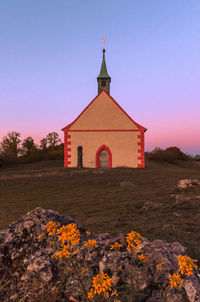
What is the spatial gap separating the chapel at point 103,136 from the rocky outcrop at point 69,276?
17.6 meters

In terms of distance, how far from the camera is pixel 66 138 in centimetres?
2031

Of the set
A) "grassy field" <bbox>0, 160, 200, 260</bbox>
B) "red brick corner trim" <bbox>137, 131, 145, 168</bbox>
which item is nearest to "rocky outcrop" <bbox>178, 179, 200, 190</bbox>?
"grassy field" <bbox>0, 160, 200, 260</bbox>

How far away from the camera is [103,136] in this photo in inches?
802

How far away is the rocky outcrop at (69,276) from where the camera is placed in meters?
1.94

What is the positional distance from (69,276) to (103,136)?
60.3ft

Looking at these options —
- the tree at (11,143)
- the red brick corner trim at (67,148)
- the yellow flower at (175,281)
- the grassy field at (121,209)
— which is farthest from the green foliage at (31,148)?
the yellow flower at (175,281)

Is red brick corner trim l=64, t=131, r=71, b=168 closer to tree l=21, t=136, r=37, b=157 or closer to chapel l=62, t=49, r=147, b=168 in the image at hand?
chapel l=62, t=49, r=147, b=168

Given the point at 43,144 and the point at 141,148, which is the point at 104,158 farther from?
the point at 43,144

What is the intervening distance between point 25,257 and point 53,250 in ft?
1.21

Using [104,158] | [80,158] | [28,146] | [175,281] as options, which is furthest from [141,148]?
[28,146]

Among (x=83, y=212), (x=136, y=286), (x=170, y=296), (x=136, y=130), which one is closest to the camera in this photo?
(x=170, y=296)

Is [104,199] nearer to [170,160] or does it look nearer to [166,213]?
[166,213]

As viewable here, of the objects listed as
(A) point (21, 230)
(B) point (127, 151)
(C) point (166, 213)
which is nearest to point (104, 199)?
(C) point (166, 213)

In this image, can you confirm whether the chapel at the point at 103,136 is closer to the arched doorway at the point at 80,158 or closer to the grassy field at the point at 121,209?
the arched doorway at the point at 80,158
